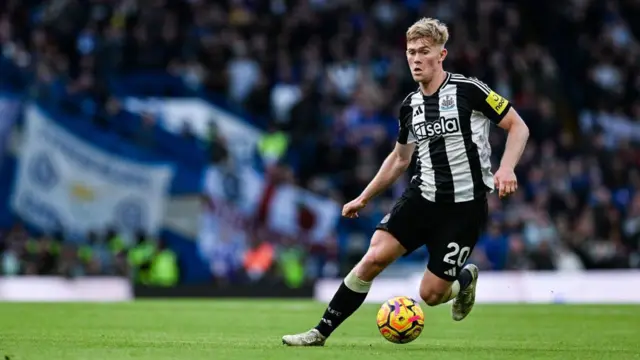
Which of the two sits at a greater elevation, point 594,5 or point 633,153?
point 594,5

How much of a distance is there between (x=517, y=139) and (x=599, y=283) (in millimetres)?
10689

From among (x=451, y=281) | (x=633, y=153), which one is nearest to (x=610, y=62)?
(x=633, y=153)

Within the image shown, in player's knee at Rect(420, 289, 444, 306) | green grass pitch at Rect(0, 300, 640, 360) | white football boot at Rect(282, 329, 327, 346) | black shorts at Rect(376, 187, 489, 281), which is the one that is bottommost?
green grass pitch at Rect(0, 300, 640, 360)

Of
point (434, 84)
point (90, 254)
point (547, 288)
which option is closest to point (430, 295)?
point (434, 84)

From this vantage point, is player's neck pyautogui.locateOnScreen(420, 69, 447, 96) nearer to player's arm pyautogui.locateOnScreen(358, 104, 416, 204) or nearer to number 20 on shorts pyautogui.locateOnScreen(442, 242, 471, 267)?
player's arm pyautogui.locateOnScreen(358, 104, 416, 204)

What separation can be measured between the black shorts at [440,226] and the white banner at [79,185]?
42.6ft

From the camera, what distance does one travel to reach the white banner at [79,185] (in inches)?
845

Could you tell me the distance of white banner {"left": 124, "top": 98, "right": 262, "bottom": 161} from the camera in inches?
868

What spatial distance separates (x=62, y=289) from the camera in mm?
20109

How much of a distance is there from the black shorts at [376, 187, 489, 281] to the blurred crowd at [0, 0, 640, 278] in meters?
11.4

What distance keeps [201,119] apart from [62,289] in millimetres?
4034

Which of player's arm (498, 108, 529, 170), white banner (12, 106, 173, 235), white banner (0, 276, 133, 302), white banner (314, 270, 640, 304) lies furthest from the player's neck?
white banner (12, 106, 173, 235)

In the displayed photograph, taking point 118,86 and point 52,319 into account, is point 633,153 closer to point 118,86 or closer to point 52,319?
point 118,86

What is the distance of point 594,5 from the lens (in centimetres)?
2688
